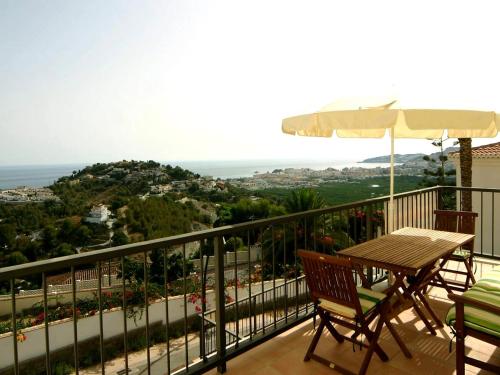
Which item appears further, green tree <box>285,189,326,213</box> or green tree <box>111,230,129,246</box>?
green tree <box>111,230,129,246</box>

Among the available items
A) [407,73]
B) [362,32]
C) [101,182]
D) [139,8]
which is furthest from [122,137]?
[407,73]

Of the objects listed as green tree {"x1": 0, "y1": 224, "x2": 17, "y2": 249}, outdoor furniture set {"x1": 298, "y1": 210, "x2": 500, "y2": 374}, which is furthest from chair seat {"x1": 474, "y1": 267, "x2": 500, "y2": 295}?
green tree {"x1": 0, "y1": 224, "x2": 17, "y2": 249}

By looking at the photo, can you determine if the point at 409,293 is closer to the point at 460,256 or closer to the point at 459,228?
the point at 460,256

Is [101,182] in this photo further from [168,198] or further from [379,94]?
[379,94]

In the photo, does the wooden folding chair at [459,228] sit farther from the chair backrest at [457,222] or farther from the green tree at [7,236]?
the green tree at [7,236]

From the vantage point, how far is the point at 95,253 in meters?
1.96

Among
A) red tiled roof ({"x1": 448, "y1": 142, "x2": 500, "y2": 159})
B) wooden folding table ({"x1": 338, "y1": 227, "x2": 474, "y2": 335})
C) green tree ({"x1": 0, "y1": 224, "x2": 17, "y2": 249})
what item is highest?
red tiled roof ({"x1": 448, "y1": 142, "x2": 500, "y2": 159})

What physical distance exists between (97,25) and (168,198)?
2191cm

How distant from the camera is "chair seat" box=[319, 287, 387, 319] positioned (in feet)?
8.33

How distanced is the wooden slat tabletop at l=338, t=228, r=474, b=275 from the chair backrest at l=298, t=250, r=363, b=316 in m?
0.53

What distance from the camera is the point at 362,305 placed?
260cm

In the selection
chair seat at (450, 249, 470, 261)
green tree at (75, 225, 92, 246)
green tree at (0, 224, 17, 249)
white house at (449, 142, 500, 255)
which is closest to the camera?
chair seat at (450, 249, 470, 261)

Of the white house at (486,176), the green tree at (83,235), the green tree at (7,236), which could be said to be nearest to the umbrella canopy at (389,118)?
the white house at (486,176)

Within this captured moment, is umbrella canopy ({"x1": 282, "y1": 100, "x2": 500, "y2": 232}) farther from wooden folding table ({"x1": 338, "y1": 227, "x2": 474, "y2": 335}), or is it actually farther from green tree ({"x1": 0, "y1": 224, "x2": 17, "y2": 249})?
green tree ({"x1": 0, "y1": 224, "x2": 17, "y2": 249})
